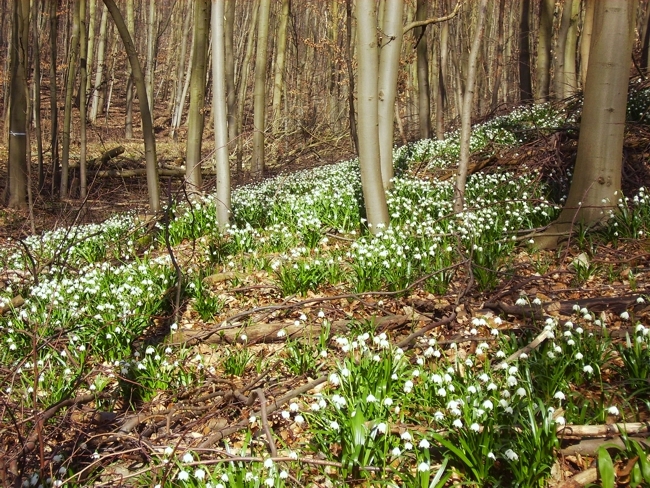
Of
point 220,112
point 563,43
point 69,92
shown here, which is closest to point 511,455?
point 220,112

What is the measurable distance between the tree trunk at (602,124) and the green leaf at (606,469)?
11.1 feet

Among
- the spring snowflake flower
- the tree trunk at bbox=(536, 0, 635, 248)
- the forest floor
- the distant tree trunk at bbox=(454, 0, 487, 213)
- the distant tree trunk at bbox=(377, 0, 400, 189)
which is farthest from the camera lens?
the distant tree trunk at bbox=(377, 0, 400, 189)

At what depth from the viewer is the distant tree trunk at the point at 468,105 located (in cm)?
654

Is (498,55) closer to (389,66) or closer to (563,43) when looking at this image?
(563,43)

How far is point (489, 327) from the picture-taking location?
431 cm

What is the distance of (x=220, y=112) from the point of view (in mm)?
7375

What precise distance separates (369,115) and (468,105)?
4.33ft

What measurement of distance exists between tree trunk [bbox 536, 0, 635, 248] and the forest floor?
0.81 ft

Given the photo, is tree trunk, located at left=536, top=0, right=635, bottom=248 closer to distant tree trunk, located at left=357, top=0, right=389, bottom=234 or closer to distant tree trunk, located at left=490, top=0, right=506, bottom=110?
distant tree trunk, located at left=357, top=0, right=389, bottom=234

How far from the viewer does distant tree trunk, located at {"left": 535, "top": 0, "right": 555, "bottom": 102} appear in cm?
1405

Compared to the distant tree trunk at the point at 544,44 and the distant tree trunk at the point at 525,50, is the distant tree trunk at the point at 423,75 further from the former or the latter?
the distant tree trunk at the point at 544,44

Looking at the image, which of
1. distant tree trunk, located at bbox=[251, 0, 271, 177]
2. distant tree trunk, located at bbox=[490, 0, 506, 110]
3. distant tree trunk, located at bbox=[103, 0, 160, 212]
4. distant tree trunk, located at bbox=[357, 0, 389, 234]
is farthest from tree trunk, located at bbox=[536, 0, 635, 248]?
distant tree trunk, located at bbox=[490, 0, 506, 110]

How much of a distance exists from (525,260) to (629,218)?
1168 millimetres

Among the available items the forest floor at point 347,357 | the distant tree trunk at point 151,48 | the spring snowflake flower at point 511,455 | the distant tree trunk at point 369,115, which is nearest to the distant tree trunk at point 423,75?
the forest floor at point 347,357
